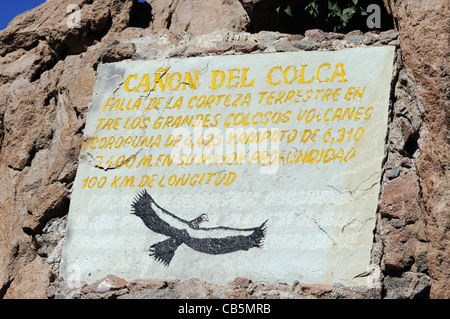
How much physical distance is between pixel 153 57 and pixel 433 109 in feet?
7.34

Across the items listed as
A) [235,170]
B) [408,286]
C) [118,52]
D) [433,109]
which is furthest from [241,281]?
[118,52]

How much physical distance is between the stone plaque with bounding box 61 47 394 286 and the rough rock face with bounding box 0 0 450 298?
4.5 inches

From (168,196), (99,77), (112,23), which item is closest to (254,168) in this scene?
(168,196)

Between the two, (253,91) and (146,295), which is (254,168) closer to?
(253,91)

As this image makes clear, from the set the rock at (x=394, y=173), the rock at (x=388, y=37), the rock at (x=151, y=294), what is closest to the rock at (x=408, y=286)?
Result: the rock at (x=394, y=173)

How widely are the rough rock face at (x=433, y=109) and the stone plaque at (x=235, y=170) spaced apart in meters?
0.23

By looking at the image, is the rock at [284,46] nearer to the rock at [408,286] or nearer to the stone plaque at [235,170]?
the stone plaque at [235,170]

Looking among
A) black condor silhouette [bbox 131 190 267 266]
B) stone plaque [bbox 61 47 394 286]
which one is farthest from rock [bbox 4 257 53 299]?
black condor silhouette [bbox 131 190 267 266]

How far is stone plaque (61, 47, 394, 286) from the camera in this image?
5301mm

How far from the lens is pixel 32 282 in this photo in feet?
18.8

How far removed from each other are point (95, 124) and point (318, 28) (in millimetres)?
2086

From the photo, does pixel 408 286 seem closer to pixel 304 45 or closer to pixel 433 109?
pixel 433 109

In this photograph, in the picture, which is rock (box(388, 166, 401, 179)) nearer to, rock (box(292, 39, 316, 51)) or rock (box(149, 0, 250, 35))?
rock (box(292, 39, 316, 51))

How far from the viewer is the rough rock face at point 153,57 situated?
518 cm
